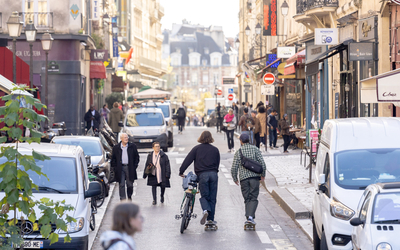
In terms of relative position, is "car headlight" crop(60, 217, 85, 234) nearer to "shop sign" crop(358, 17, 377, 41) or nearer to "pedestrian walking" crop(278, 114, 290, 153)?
"shop sign" crop(358, 17, 377, 41)

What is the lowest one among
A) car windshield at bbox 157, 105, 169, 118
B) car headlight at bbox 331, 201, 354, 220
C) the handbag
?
car headlight at bbox 331, 201, 354, 220

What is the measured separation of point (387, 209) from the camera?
6953mm

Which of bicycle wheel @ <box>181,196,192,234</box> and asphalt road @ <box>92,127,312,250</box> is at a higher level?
bicycle wheel @ <box>181,196,192,234</box>

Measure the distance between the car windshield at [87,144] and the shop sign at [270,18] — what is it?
22.7 meters

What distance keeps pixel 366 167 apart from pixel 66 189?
163 inches

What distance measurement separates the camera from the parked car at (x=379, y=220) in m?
6.59

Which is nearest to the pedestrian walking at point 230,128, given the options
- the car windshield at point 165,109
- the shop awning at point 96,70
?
the car windshield at point 165,109

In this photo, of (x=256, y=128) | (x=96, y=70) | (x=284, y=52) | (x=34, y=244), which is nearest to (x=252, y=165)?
(x=34, y=244)

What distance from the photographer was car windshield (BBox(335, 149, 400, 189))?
8.52 meters

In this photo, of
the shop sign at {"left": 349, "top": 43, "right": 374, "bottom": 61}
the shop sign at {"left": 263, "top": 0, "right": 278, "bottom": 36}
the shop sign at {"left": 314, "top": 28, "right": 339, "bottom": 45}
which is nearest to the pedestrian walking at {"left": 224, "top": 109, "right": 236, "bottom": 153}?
the shop sign at {"left": 314, "top": 28, "right": 339, "bottom": 45}

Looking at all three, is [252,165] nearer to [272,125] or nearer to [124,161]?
[124,161]

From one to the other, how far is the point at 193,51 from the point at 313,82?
124420mm

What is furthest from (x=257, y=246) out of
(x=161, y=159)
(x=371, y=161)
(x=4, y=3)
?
(x=4, y=3)

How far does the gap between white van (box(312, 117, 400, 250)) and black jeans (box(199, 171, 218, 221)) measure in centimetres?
301
